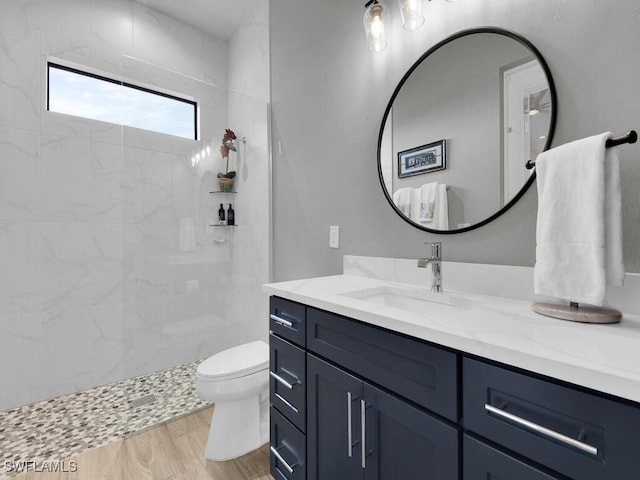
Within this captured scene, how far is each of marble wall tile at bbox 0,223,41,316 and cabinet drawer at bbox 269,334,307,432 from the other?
1.93m

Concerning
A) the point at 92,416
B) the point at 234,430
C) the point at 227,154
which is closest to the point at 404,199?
the point at 234,430

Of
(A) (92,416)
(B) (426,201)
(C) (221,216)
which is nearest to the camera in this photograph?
(B) (426,201)

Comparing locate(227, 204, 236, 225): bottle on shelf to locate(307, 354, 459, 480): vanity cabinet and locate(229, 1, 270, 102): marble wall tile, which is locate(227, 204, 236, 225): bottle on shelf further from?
A: locate(307, 354, 459, 480): vanity cabinet

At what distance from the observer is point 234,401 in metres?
1.56

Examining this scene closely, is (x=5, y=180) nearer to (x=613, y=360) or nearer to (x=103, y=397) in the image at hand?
(x=103, y=397)

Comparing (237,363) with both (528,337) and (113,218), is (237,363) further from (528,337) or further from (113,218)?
(113,218)

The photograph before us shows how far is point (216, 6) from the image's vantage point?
8.05 ft

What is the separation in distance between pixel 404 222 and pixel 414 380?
0.78m

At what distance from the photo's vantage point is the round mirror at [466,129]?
3.32 ft

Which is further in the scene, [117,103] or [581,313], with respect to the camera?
[117,103]

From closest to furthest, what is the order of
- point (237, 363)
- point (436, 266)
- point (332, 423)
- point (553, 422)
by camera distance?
point (553, 422)
point (332, 423)
point (436, 266)
point (237, 363)

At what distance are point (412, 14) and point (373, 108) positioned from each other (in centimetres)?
40

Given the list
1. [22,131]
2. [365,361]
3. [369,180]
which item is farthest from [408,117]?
[22,131]

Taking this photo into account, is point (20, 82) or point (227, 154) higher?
point (20, 82)
